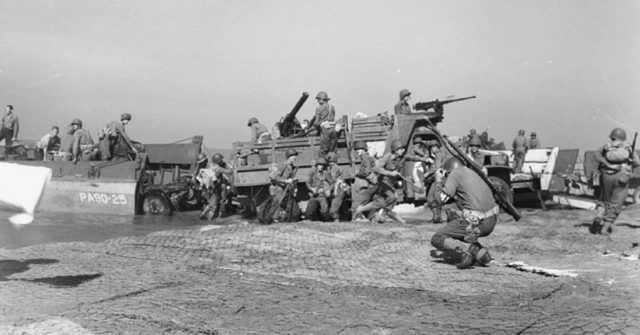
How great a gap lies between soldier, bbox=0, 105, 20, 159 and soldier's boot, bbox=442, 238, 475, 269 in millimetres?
15010

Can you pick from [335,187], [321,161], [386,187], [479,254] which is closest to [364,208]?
[386,187]

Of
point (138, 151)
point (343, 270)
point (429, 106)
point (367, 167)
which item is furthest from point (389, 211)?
point (138, 151)

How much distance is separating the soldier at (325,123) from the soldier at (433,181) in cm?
235

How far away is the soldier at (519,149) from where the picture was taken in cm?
1746

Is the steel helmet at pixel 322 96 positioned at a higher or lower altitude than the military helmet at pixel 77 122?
higher

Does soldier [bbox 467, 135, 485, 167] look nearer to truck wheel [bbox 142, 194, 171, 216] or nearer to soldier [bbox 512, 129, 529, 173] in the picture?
soldier [bbox 512, 129, 529, 173]

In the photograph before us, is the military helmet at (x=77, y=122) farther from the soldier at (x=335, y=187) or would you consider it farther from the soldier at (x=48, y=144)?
the soldier at (x=335, y=187)

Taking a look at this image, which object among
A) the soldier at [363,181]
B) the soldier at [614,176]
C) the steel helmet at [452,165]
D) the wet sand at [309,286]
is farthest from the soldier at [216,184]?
the soldier at [614,176]

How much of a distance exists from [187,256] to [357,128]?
8.37 meters

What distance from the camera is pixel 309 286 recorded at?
5.71 meters

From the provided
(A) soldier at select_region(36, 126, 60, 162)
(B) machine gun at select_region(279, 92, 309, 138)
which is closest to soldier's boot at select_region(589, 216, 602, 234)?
(B) machine gun at select_region(279, 92, 309, 138)

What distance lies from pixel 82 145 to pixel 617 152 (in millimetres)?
13376

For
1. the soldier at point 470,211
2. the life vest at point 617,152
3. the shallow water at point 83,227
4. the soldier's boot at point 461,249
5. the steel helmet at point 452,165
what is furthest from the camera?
the shallow water at point 83,227

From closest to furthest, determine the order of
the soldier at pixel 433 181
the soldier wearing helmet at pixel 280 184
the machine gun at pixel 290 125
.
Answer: the soldier at pixel 433 181 → the soldier wearing helmet at pixel 280 184 → the machine gun at pixel 290 125
